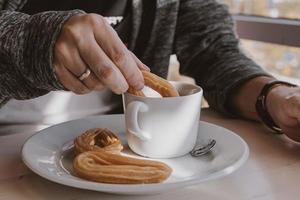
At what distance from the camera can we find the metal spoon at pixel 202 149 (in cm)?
61

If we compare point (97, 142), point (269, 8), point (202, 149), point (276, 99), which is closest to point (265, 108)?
point (276, 99)

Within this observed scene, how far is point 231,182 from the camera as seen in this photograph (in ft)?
1.80

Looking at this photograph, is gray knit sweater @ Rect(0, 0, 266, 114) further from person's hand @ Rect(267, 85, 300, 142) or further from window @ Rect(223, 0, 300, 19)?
window @ Rect(223, 0, 300, 19)

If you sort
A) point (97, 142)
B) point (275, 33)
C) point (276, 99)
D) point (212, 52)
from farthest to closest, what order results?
1. point (275, 33)
2. point (212, 52)
3. point (276, 99)
4. point (97, 142)

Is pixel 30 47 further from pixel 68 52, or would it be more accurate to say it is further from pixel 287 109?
pixel 287 109

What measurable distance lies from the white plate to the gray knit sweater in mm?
76

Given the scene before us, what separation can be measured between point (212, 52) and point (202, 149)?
1.21 ft

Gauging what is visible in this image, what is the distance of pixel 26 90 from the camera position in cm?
62

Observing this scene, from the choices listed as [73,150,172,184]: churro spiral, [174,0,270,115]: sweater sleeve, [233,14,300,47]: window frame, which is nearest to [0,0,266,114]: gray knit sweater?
[174,0,270,115]: sweater sleeve

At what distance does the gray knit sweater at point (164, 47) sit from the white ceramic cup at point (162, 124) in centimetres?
10

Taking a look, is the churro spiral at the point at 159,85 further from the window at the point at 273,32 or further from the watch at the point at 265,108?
the window at the point at 273,32

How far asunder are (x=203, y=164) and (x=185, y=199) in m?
0.08

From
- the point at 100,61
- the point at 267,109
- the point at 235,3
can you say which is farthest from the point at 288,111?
the point at 235,3

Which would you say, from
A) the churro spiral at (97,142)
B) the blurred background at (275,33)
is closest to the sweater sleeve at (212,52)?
the blurred background at (275,33)
